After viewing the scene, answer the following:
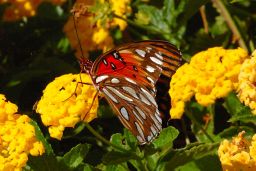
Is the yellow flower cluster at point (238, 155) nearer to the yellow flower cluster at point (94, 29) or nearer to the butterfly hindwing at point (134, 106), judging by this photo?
the butterfly hindwing at point (134, 106)

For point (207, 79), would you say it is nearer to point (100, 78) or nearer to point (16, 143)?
point (100, 78)

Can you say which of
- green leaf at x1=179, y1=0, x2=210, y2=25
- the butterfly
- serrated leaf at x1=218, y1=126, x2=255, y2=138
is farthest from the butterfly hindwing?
green leaf at x1=179, y1=0, x2=210, y2=25

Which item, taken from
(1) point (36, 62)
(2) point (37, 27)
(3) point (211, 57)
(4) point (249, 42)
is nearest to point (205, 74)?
(3) point (211, 57)

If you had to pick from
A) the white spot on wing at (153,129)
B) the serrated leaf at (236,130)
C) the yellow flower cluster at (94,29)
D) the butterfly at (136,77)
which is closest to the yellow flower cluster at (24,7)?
the yellow flower cluster at (94,29)

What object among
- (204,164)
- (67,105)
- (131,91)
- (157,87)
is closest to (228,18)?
(157,87)

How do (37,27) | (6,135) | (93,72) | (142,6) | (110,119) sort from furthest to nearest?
(37,27) → (142,6) → (110,119) → (93,72) → (6,135)

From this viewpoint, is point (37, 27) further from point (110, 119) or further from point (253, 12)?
point (253, 12)

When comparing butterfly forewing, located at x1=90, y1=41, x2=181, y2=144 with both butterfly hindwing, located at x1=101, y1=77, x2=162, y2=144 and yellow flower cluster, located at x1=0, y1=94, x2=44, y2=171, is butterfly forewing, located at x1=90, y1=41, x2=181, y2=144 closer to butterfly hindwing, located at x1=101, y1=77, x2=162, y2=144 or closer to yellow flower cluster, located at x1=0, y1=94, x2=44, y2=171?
butterfly hindwing, located at x1=101, y1=77, x2=162, y2=144
